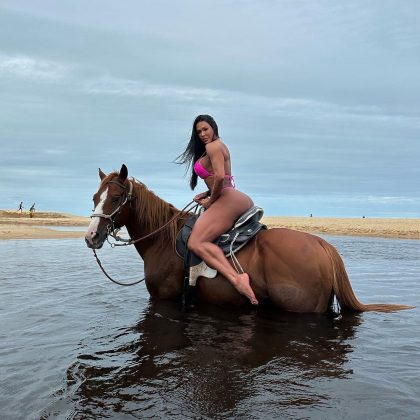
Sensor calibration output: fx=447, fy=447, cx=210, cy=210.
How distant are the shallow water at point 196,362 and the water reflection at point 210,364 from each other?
0.01m

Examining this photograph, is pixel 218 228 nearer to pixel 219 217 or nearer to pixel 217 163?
pixel 219 217

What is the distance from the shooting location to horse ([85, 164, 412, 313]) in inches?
220

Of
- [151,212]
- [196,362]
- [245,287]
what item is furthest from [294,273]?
[151,212]

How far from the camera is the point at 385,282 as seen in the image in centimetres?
1029

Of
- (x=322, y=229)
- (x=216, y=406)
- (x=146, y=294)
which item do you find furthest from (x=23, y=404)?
(x=322, y=229)

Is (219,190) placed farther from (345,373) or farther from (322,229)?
(322,229)

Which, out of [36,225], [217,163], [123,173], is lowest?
[36,225]

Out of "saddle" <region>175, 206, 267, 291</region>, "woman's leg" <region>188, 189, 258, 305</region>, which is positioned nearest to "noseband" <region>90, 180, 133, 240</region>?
"saddle" <region>175, 206, 267, 291</region>

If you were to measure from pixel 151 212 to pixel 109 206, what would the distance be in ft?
2.48

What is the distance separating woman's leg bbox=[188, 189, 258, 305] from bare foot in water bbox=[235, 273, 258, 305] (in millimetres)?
13

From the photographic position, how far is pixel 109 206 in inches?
249

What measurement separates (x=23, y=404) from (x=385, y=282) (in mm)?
8815

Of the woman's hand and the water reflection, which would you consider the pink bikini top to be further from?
the water reflection

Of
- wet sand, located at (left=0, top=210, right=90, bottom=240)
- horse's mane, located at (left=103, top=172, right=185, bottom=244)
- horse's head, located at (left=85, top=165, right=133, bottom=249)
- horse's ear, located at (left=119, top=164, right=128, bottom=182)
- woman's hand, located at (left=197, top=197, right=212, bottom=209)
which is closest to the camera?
horse's head, located at (left=85, top=165, right=133, bottom=249)
